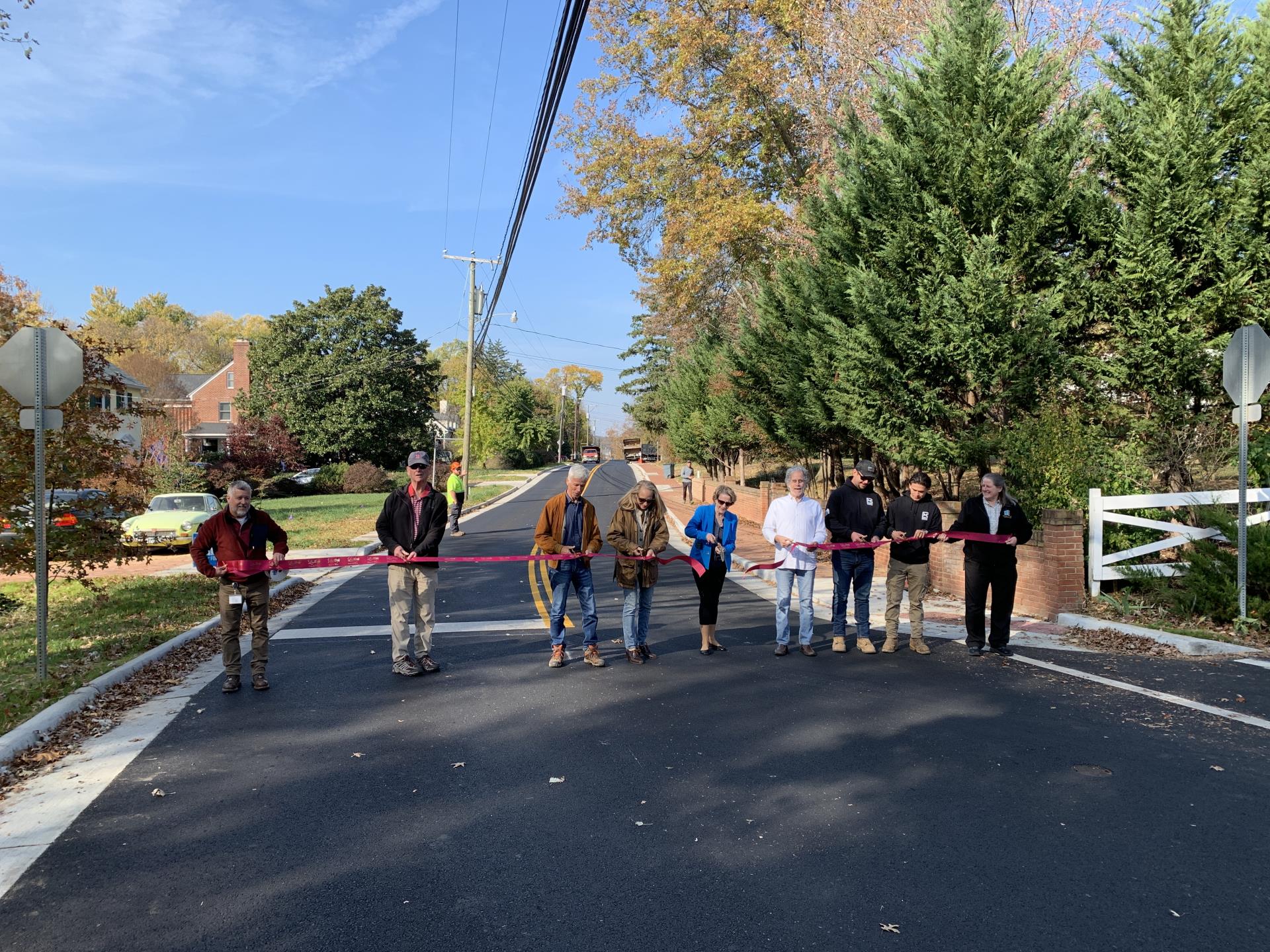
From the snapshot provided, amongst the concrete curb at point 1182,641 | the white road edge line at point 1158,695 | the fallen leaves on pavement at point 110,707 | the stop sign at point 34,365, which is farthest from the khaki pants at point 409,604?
the concrete curb at point 1182,641

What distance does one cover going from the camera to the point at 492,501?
1609 inches

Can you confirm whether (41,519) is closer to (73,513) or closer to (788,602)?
(73,513)

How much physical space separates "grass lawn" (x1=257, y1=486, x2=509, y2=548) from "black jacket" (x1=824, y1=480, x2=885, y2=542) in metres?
11.5

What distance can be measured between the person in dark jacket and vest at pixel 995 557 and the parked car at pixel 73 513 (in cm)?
977

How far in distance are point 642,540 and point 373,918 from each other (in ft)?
16.9

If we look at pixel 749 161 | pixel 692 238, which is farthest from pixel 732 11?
pixel 692 238

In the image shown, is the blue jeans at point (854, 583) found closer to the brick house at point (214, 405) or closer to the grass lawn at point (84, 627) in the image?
the grass lawn at point (84, 627)

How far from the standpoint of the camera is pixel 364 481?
48125mm

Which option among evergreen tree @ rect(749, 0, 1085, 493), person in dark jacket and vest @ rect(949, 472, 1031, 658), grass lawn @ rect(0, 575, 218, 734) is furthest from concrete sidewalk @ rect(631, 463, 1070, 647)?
grass lawn @ rect(0, 575, 218, 734)

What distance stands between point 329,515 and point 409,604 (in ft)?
78.5

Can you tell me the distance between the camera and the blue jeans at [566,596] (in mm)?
8539

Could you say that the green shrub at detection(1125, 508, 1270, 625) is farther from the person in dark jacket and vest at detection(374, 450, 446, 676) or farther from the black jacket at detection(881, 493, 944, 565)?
the person in dark jacket and vest at detection(374, 450, 446, 676)

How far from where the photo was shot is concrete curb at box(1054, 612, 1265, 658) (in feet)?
28.3

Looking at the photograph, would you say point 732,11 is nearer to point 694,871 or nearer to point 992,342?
point 992,342
